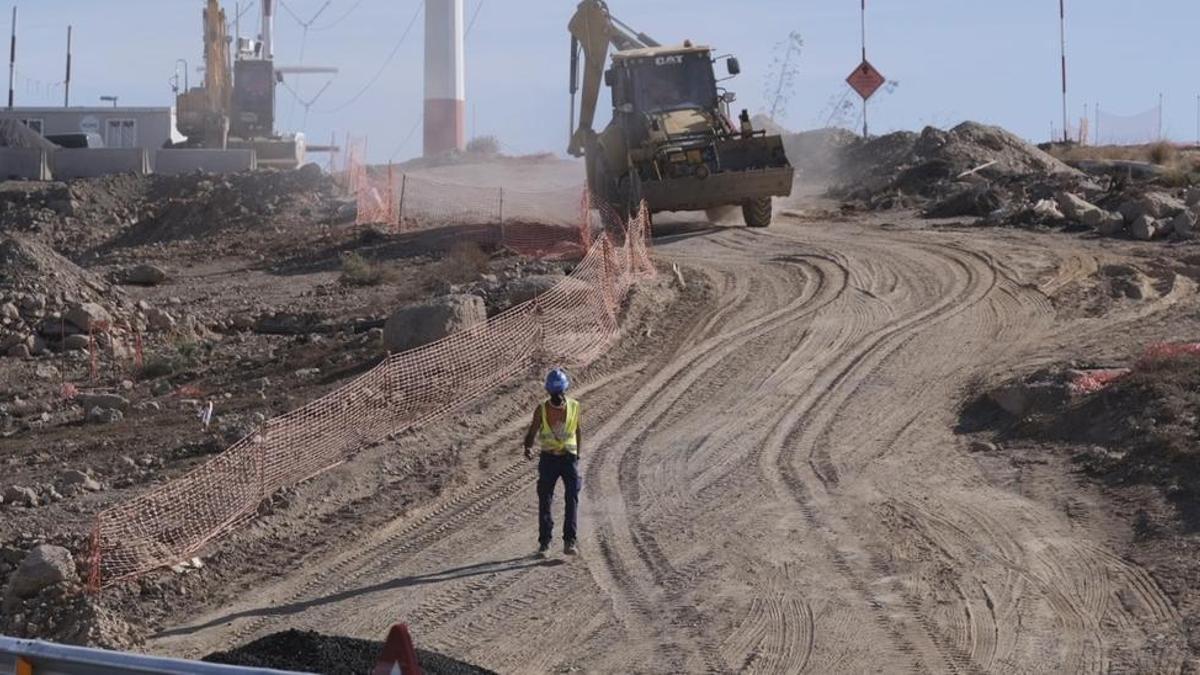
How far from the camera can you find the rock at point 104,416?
19.9 metres

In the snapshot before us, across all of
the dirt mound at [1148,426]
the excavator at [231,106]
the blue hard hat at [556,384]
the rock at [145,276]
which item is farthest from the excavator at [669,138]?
the excavator at [231,106]

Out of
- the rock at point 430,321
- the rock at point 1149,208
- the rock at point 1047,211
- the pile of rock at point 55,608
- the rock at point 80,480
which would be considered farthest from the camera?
the rock at point 1047,211

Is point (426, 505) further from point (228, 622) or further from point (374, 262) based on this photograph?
point (374, 262)

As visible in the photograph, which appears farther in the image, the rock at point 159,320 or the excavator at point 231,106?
the excavator at point 231,106

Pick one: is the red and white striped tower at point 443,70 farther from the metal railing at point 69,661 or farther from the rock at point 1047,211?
the metal railing at point 69,661

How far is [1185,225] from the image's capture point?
89.6 feet

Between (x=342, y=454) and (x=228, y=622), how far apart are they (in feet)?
12.6

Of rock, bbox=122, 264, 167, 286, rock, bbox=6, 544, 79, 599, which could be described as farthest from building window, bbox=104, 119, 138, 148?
rock, bbox=6, 544, 79, 599

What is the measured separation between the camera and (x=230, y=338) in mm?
24922

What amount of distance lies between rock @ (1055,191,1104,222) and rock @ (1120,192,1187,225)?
1.49 ft

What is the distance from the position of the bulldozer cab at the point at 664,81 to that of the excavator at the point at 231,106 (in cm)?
2614

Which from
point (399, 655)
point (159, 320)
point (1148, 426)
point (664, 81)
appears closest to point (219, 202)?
point (664, 81)

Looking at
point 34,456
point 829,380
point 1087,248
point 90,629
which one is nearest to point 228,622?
point 90,629

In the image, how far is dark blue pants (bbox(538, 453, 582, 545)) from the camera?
13765 mm
